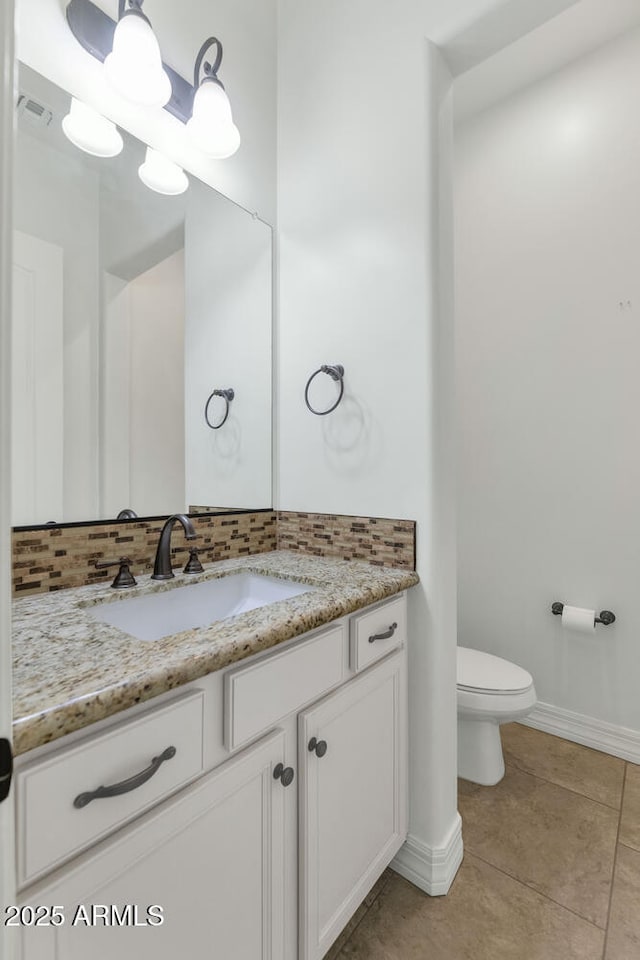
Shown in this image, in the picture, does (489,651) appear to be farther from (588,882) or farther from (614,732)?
(588,882)

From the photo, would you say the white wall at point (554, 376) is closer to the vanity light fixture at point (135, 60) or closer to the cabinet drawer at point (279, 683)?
the cabinet drawer at point (279, 683)

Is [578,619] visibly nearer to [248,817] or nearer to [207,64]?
[248,817]

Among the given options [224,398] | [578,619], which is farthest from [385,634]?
[578,619]

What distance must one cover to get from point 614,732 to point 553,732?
0.25m

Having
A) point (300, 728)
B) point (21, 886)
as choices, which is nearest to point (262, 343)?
point (300, 728)

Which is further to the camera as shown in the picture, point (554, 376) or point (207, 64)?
point (554, 376)

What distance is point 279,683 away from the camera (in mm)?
871

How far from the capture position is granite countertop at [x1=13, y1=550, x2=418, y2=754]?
0.56 meters

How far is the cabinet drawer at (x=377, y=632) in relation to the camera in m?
1.07

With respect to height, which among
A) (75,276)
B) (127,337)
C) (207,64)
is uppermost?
(207,64)

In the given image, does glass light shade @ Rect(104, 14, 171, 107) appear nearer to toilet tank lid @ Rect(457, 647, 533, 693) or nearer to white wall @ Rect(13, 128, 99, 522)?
white wall @ Rect(13, 128, 99, 522)

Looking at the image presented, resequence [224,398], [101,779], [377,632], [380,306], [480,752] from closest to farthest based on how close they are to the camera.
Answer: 1. [101,779]
2. [377,632]
3. [380,306]
4. [224,398]
5. [480,752]

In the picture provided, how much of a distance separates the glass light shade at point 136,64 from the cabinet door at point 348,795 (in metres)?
1.58

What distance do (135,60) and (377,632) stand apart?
1.57m
